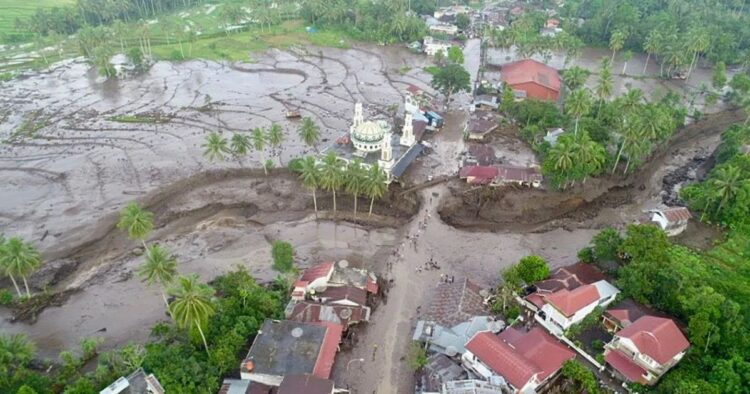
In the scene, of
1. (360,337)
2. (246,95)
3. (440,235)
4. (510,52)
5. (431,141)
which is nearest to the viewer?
(360,337)

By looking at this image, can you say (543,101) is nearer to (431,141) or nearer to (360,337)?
(431,141)

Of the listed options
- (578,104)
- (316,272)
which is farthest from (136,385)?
(578,104)

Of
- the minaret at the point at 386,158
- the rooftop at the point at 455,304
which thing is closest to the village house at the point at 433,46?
the minaret at the point at 386,158

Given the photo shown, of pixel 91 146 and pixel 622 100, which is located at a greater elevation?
pixel 622 100

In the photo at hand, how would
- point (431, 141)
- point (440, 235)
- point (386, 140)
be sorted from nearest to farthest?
point (440, 235), point (386, 140), point (431, 141)

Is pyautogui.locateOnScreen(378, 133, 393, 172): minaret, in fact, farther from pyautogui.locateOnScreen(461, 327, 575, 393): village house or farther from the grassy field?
the grassy field

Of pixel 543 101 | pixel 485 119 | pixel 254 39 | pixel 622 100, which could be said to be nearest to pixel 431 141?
pixel 485 119

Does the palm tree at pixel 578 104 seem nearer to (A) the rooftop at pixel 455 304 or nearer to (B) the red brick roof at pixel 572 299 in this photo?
(B) the red brick roof at pixel 572 299
